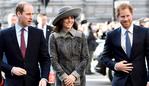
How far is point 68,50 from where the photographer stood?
8.45 meters

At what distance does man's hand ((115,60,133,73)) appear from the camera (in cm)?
791

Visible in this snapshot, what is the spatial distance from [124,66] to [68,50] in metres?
0.85

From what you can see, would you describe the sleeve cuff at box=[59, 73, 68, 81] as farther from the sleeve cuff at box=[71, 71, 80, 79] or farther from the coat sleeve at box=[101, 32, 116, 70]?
the coat sleeve at box=[101, 32, 116, 70]

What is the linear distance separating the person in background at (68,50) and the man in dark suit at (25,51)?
329 millimetres

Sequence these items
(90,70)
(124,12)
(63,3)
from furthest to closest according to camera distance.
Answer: (63,3), (90,70), (124,12)

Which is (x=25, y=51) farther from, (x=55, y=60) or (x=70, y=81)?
(x=70, y=81)

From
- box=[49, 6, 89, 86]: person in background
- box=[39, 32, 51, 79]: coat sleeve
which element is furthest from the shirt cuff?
box=[39, 32, 51, 79]: coat sleeve

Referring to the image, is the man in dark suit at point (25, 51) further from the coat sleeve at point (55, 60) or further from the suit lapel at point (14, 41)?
the coat sleeve at point (55, 60)

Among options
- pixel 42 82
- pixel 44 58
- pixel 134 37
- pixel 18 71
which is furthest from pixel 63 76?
pixel 134 37

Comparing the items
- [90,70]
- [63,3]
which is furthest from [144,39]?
[63,3]

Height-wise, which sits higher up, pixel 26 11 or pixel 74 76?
pixel 26 11

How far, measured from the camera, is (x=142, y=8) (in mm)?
48344

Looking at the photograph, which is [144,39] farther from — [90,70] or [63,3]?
[63,3]

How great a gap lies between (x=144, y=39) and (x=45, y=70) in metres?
1.16
